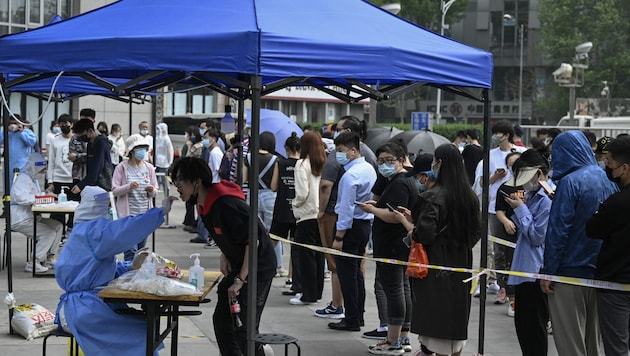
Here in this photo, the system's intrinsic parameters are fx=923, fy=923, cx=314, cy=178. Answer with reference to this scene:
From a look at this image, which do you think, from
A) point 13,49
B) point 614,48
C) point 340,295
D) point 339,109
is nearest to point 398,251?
point 340,295

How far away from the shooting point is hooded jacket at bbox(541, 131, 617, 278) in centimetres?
641

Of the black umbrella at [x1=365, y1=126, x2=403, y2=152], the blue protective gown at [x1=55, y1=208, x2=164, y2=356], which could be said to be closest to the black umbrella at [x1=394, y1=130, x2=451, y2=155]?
the black umbrella at [x1=365, y1=126, x2=403, y2=152]

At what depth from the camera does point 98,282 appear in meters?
6.48

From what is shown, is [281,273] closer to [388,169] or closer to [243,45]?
[388,169]

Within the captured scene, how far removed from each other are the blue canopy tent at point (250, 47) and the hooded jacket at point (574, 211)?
86 cm

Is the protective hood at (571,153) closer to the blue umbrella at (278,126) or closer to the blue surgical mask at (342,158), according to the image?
the blue surgical mask at (342,158)

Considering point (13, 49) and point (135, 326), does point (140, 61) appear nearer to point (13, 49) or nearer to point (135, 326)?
point (13, 49)

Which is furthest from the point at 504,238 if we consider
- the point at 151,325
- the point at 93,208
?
the point at 151,325

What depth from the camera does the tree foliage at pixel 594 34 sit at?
5653cm

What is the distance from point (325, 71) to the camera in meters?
6.00

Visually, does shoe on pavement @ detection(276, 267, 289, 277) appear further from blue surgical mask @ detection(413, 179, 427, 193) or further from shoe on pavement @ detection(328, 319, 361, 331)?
blue surgical mask @ detection(413, 179, 427, 193)

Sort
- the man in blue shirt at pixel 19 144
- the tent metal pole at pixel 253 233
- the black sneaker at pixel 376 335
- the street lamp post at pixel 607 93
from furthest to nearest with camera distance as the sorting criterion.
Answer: the street lamp post at pixel 607 93 < the man in blue shirt at pixel 19 144 < the black sneaker at pixel 376 335 < the tent metal pole at pixel 253 233

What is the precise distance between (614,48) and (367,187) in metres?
52.4

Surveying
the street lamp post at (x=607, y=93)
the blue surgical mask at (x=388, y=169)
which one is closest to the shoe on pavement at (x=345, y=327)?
the blue surgical mask at (x=388, y=169)
